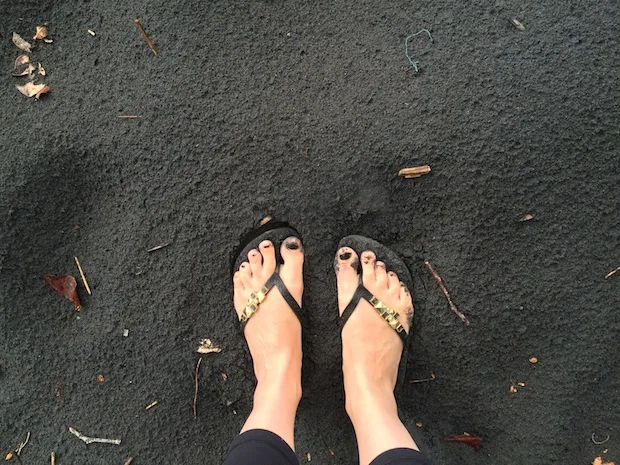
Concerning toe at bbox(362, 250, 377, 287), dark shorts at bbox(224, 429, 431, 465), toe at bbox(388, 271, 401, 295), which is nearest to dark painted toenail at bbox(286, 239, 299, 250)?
toe at bbox(362, 250, 377, 287)

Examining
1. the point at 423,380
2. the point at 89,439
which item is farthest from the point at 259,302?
the point at 89,439

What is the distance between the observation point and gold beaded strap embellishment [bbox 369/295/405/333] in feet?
5.64

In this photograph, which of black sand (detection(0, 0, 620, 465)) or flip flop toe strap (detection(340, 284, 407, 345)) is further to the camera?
flip flop toe strap (detection(340, 284, 407, 345))

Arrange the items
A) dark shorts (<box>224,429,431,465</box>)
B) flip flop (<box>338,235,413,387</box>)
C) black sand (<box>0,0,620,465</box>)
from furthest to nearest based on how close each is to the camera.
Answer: flip flop (<box>338,235,413,387</box>) → black sand (<box>0,0,620,465</box>) → dark shorts (<box>224,429,431,465</box>)

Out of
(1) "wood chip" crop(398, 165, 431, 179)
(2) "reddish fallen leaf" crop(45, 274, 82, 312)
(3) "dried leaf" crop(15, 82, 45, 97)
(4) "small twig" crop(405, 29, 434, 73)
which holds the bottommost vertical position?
(2) "reddish fallen leaf" crop(45, 274, 82, 312)

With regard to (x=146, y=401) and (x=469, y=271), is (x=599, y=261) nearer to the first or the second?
(x=469, y=271)

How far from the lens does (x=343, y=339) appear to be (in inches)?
68.2

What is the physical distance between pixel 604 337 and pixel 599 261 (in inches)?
9.7

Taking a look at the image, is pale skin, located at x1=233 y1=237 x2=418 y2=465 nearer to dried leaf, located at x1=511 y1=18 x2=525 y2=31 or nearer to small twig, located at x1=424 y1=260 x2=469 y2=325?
small twig, located at x1=424 y1=260 x2=469 y2=325

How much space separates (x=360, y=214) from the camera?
1.67m

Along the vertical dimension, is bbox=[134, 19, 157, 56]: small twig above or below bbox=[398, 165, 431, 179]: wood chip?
above

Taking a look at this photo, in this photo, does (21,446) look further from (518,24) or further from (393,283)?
(518,24)

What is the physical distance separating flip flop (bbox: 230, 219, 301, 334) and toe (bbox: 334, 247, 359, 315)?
153 mm

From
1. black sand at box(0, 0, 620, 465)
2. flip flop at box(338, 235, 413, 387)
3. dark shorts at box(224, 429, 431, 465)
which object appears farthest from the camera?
flip flop at box(338, 235, 413, 387)
